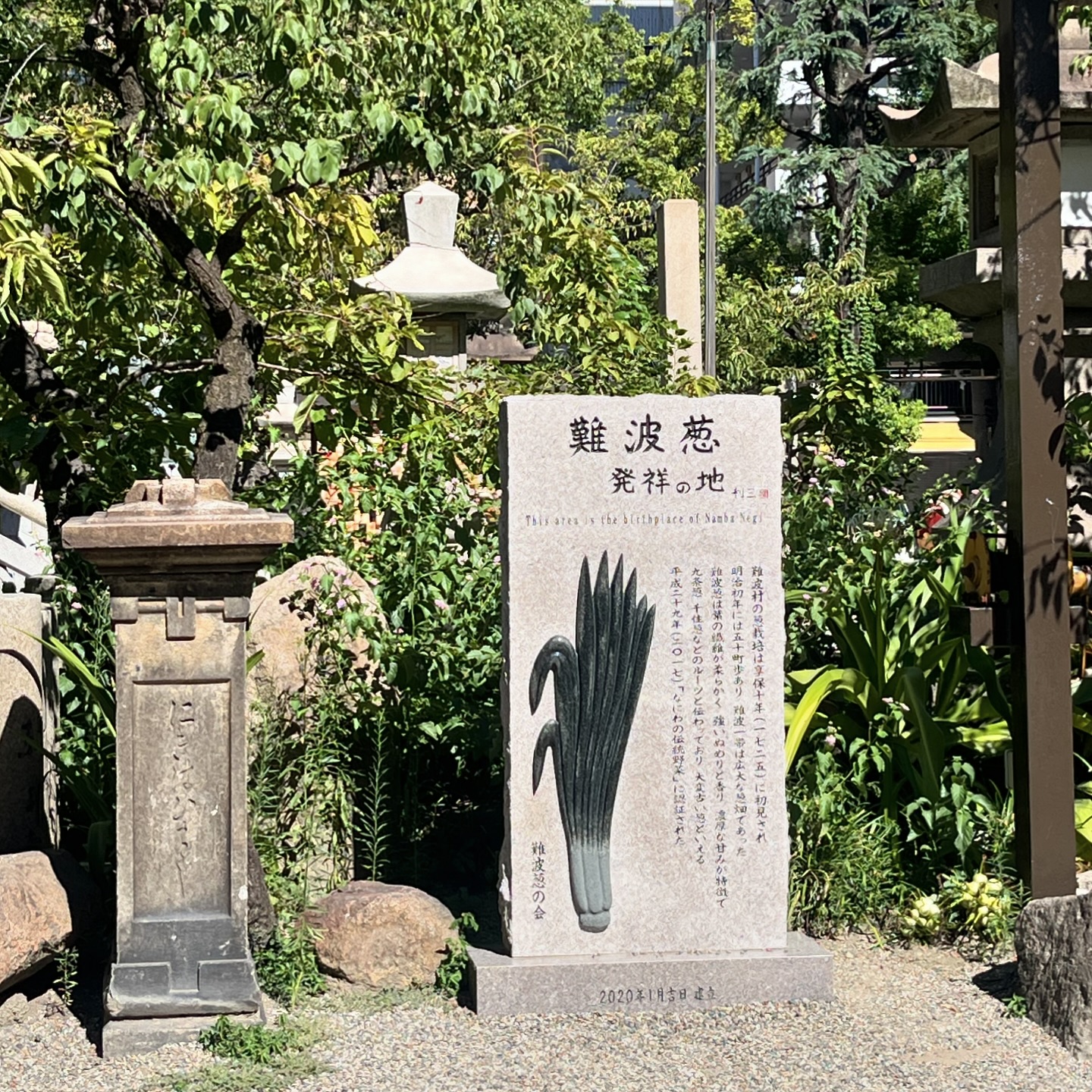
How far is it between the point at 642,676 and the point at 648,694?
58 mm

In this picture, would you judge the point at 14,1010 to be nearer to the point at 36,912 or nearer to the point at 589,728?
the point at 36,912

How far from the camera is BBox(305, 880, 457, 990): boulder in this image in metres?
4.55

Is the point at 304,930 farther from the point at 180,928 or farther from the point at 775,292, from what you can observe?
the point at 775,292

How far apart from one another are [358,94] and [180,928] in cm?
298

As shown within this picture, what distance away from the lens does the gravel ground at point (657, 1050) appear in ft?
12.7

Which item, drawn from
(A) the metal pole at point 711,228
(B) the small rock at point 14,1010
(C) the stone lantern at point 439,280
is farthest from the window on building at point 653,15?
(B) the small rock at point 14,1010

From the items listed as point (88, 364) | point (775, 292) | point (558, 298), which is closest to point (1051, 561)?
point (558, 298)

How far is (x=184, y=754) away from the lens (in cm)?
425

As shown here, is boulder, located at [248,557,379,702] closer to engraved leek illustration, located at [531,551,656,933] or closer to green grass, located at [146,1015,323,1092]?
engraved leek illustration, located at [531,551,656,933]

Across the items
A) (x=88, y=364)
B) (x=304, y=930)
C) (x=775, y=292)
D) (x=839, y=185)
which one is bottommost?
(x=304, y=930)

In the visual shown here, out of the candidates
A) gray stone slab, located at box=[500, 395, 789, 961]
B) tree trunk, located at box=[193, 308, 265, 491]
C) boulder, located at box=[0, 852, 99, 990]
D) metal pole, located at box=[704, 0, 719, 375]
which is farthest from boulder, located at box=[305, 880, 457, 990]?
metal pole, located at box=[704, 0, 719, 375]

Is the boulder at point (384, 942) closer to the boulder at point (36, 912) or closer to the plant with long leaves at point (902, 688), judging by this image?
the boulder at point (36, 912)

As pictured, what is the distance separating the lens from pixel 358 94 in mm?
5418

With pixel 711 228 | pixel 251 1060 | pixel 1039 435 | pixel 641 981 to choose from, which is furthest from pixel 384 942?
pixel 711 228
